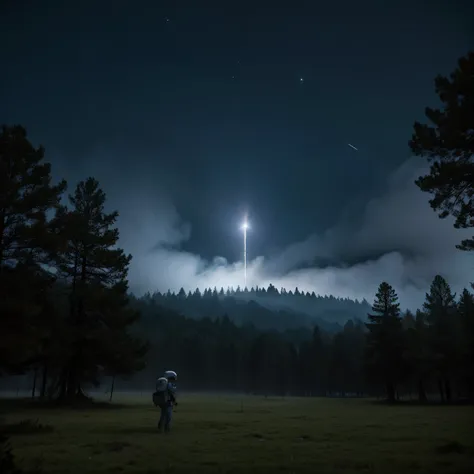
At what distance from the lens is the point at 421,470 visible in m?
10.0

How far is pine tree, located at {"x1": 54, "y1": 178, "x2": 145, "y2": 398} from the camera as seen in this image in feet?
115

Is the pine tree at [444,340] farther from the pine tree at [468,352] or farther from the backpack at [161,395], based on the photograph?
the backpack at [161,395]

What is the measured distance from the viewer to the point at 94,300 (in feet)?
115

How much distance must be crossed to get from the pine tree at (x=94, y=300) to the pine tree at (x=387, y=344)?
35.4 meters

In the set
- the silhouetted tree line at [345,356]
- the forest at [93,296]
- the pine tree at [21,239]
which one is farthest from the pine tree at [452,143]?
the silhouetted tree line at [345,356]

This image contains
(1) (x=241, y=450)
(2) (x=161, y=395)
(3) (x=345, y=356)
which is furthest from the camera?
(3) (x=345, y=356)

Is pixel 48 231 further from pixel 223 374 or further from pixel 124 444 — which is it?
pixel 223 374

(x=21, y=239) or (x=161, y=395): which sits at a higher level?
(x=21, y=239)

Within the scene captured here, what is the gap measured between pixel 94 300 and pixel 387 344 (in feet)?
134

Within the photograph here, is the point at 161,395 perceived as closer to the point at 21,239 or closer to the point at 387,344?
the point at 21,239

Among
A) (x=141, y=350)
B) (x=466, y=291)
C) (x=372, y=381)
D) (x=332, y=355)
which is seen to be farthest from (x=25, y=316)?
(x=332, y=355)

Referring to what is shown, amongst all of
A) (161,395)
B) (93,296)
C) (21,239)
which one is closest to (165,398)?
(161,395)

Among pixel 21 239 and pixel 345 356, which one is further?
pixel 345 356

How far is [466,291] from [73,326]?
6294cm
